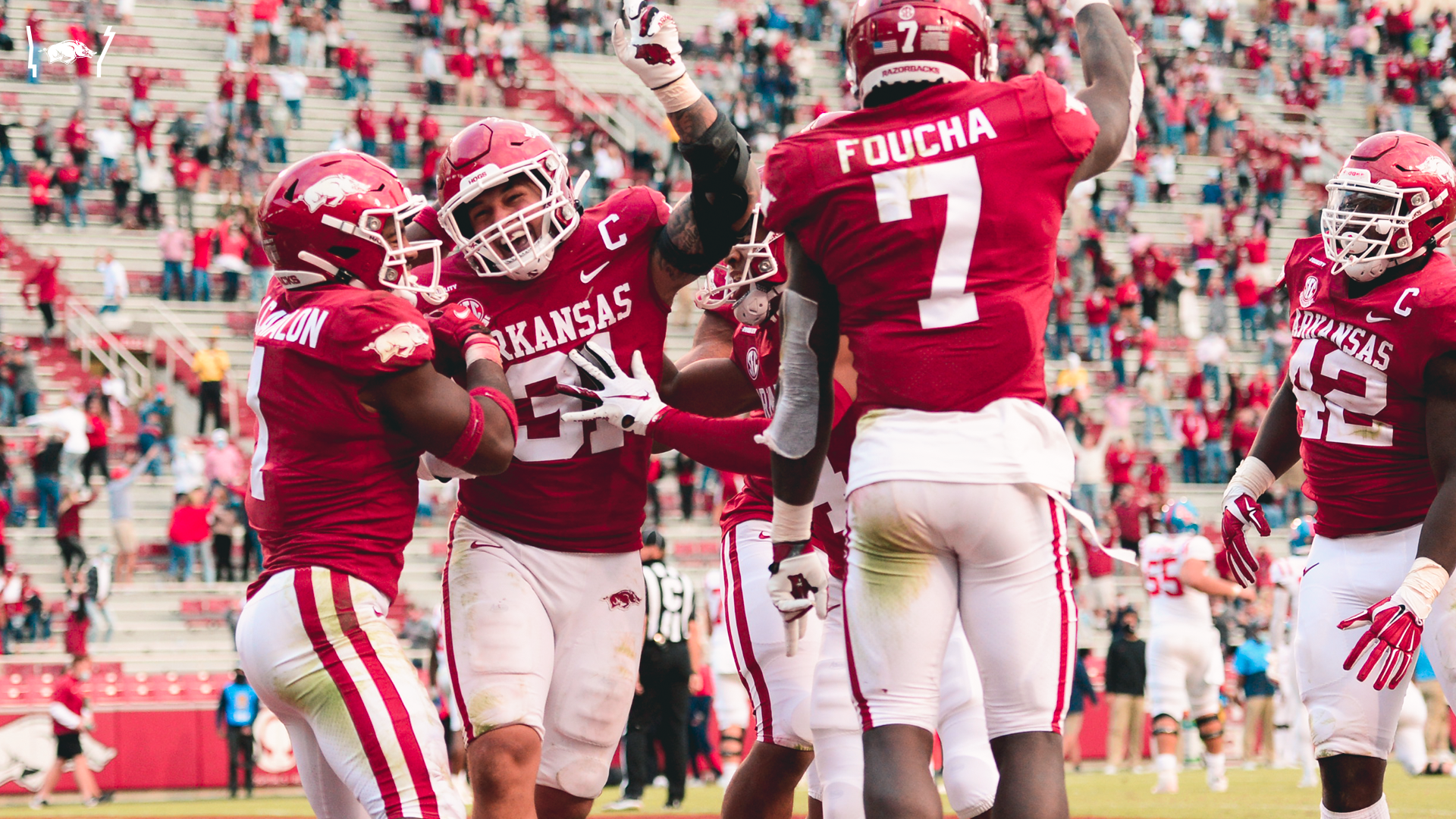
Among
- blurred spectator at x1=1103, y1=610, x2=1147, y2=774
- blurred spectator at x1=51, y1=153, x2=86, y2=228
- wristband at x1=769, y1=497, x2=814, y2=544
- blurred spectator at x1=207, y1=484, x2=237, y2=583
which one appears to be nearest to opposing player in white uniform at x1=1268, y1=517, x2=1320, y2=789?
blurred spectator at x1=1103, y1=610, x2=1147, y2=774

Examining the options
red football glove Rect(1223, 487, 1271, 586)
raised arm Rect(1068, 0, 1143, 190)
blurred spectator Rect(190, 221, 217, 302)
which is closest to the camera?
raised arm Rect(1068, 0, 1143, 190)

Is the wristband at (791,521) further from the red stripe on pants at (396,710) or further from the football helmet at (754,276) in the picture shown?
the football helmet at (754,276)

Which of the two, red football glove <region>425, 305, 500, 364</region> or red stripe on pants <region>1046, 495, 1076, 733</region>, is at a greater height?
red football glove <region>425, 305, 500, 364</region>

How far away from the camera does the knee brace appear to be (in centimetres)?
1274

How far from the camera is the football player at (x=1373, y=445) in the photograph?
482cm

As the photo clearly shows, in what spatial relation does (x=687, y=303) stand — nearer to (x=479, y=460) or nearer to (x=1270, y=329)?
(x=1270, y=329)

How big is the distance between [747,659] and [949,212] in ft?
6.84

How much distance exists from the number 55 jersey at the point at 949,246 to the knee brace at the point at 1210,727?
9757 millimetres

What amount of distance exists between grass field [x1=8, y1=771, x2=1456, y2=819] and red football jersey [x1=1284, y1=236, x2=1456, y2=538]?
15.0ft

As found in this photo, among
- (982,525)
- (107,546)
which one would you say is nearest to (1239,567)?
(982,525)

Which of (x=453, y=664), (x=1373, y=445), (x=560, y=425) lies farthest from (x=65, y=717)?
(x=1373, y=445)

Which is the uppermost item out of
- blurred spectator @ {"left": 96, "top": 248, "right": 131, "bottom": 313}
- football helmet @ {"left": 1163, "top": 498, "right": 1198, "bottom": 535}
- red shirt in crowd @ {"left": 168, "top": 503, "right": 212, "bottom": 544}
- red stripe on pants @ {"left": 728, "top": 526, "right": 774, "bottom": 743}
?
red stripe on pants @ {"left": 728, "top": 526, "right": 774, "bottom": 743}

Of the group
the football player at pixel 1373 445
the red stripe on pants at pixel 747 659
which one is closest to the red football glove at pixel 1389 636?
the football player at pixel 1373 445

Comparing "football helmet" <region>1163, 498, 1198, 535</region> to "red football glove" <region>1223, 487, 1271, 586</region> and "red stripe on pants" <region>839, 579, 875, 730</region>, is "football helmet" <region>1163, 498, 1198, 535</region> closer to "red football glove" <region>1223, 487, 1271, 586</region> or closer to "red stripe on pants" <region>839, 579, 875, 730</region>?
"red football glove" <region>1223, 487, 1271, 586</region>
